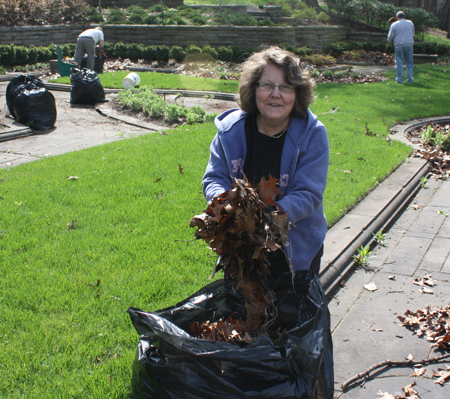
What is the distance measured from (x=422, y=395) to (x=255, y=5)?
32.8m

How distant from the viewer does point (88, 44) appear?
46.8ft

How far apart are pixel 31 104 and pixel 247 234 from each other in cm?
806

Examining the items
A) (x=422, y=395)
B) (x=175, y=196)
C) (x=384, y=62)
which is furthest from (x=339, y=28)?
(x=422, y=395)

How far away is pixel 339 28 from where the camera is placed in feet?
87.0

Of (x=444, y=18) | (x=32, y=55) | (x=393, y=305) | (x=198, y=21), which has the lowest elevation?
(x=393, y=305)

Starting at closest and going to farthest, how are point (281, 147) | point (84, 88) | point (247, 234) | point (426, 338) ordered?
point (247, 234), point (281, 147), point (426, 338), point (84, 88)

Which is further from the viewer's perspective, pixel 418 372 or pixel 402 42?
pixel 402 42

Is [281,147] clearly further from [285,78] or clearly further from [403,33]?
[403,33]

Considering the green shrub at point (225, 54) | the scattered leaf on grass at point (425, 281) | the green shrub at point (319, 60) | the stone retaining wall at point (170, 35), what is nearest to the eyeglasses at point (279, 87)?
the scattered leaf on grass at point (425, 281)

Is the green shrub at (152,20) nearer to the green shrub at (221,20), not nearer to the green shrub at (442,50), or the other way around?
the green shrub at (221,20)

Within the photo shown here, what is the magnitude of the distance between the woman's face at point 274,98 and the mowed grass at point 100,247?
76 cm

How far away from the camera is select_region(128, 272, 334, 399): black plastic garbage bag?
185 centimetres

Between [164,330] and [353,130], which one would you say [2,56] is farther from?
[164,330]

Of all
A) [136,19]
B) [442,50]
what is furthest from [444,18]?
[136,19]
